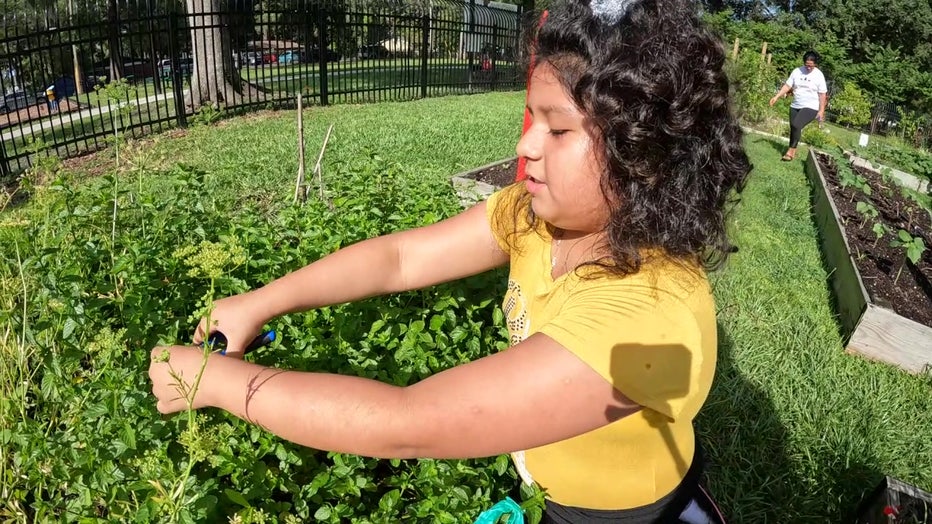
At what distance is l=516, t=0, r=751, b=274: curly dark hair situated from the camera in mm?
1136

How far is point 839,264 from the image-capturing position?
5051 mm

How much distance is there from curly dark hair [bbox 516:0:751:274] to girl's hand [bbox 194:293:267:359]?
81 cm

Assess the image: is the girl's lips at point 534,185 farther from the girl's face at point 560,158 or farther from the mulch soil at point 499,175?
the mulch soil at point 499,175

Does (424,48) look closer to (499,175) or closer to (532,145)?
(499,175)

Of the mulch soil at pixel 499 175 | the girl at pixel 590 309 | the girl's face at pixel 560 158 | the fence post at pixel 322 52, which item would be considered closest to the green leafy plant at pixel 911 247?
the mulch soil at pixel 499 175

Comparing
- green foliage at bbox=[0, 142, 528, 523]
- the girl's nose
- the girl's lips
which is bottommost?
green foliage at bbox=[0, 142, 528, 523]

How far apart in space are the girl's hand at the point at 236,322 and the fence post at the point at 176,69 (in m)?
8.14

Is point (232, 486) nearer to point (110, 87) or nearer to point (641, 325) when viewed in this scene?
point (641, 325)

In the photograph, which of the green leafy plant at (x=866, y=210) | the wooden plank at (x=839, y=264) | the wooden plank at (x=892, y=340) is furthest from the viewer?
the green leafy plant at (x=866, y=210)

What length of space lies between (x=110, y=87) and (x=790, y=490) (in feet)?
9.62

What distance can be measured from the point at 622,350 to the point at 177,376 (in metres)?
0.74

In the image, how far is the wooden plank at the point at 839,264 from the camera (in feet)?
13.3

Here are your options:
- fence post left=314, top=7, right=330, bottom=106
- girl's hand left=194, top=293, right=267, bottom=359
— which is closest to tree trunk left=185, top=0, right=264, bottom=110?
fence post left=314, top=7, right=330, bottom=106

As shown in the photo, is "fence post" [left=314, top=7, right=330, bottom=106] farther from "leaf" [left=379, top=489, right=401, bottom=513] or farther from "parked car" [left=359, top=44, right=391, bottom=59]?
"leaf" [left=379, top=489, right=401, bottom=513]
